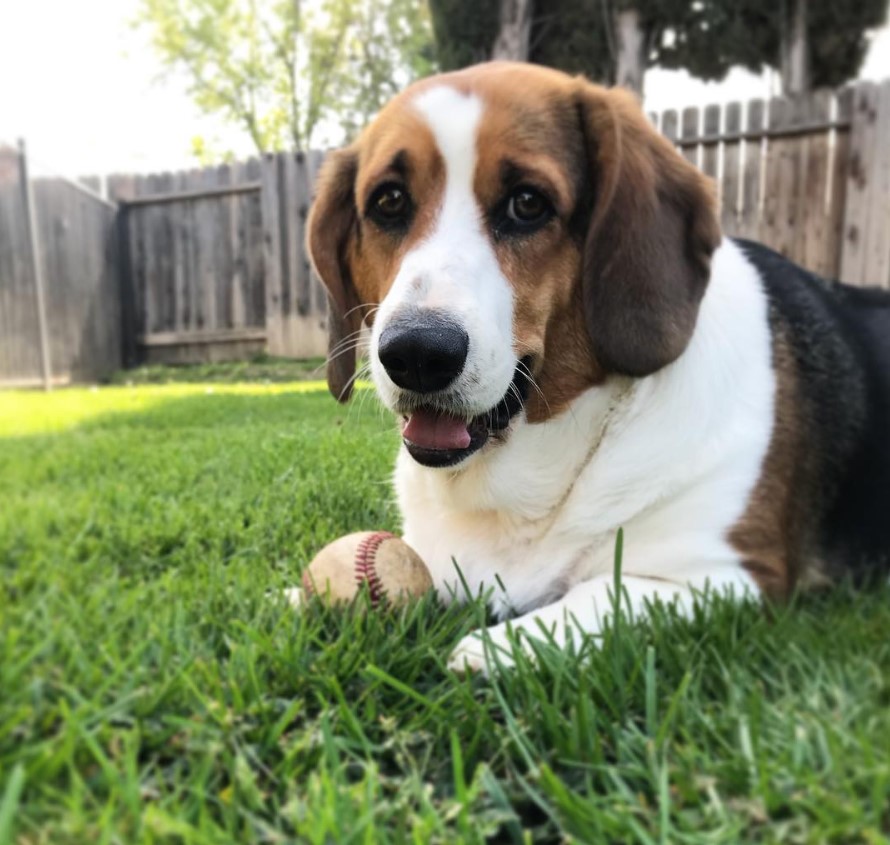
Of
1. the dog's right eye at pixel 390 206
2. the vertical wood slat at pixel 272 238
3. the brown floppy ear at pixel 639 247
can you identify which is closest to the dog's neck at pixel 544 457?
the brown floppy ear at pixel 639 247

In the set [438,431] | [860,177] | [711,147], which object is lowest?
[438,431]

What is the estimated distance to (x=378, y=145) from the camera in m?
2.76

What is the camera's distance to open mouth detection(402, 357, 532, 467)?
8.00ft

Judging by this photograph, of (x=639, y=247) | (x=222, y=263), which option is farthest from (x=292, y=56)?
(x=639, y=247)

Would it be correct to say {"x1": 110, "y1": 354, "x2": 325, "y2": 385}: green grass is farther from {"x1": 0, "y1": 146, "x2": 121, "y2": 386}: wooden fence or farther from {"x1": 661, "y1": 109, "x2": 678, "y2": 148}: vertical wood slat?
{"x1": 661, "y1": 109, "x2": 678, "y2": 148}: vertical wood slat

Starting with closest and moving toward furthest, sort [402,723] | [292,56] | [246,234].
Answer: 1. [402,723]
2. [246,234]
3. [292,56]

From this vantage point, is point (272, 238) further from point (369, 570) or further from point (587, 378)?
point (369, 570)

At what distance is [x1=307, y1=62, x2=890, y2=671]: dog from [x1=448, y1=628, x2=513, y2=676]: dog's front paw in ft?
0.93

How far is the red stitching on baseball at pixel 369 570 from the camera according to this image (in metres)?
2.26

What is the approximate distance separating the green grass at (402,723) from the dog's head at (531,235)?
62 cm

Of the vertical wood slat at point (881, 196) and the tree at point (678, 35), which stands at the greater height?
the tree at point (678, 35)

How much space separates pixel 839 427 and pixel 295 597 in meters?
1.79

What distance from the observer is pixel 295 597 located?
226 cm

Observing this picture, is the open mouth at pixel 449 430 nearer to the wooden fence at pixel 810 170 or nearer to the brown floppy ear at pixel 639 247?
the brown floppy ear at pixel 639 247
